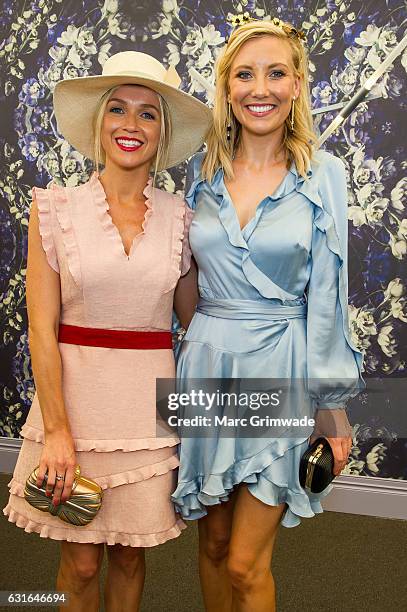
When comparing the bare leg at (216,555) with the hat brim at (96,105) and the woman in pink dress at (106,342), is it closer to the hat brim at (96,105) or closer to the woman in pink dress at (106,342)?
the woman in pink dress at (106,342)

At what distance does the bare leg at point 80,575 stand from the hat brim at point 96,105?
1025 millimetres

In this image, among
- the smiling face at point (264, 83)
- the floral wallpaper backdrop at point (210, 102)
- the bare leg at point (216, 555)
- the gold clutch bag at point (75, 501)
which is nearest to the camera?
the gold clutch bag at point (75, 501)

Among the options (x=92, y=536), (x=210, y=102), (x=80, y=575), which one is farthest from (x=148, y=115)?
(x=210, y=102)

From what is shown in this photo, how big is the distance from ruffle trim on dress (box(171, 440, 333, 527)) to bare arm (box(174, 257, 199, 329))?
450 mm

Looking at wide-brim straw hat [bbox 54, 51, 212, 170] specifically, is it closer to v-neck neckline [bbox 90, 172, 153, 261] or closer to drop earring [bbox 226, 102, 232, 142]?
drop earring [bbox 226, 102, 232, 142]

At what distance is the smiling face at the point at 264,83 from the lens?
5.94 feet

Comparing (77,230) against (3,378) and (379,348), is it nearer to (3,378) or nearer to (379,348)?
(379,348)

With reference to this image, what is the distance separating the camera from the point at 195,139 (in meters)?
2.01

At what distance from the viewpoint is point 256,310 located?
1.79 metres

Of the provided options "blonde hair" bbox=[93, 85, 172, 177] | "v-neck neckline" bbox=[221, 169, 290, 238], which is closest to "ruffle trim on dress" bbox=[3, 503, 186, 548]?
"v-neck neckline" bbox=[221, 169, 290, 238]

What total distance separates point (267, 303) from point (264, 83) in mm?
555

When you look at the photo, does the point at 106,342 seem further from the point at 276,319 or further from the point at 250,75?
the point at 250,75

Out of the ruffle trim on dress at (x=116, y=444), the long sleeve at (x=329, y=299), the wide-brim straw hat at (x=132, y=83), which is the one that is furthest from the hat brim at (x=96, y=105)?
the ruffle trim on dress at (x=116, y=444)

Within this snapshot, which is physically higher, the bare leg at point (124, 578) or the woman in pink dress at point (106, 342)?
the woman in pink dress at point (106, 342)
